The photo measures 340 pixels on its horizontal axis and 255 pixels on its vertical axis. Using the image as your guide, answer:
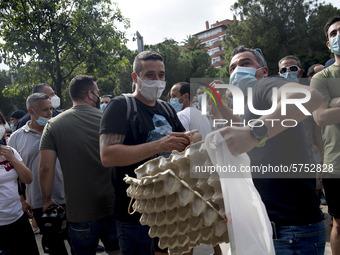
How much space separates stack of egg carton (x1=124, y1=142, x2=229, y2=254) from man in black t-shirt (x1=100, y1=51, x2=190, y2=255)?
585mm

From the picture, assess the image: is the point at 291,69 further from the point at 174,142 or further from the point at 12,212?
the point at 12,212

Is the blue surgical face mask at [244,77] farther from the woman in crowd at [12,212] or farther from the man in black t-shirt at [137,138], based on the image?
the woman in crowd at [12,212]

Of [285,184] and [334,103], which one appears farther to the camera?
[334,103]

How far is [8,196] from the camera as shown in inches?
119

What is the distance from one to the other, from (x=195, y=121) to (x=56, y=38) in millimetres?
8811

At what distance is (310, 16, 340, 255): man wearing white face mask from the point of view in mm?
2482

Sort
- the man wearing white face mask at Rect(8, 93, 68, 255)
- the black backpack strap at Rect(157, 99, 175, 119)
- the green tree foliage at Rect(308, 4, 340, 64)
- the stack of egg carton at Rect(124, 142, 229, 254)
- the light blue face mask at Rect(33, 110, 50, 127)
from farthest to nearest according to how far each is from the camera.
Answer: the green tree foliage at Rect(308, 4, 340, 64), the light blue face mask at Rect(33, 110, 50, 127), the man wearing white face mask at Rect(8, 93, 68, 255), the black backpack strap at Rect(157, 99, 175, 119), the stack of egg carton at Rect(124, 142, 229, 254)

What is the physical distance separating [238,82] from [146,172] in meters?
0.92

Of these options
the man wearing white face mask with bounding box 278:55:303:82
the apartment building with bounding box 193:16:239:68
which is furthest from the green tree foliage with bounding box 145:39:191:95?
the apartment building with bounding box 193:16:239:68

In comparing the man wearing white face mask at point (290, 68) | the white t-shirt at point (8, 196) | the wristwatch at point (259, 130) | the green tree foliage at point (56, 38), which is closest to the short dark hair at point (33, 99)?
the white t-shirt at point (8, 196)

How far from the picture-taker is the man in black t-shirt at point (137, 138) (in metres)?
2.07

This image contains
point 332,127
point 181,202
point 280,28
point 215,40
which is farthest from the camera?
point 215,40

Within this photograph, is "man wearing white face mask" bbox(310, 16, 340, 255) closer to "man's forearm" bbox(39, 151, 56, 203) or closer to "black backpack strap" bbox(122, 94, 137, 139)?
"black backpack strap" bbox(122, 94, 137, 139)

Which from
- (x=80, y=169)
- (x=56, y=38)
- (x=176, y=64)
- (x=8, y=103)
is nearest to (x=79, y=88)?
(x=80, y=169)
